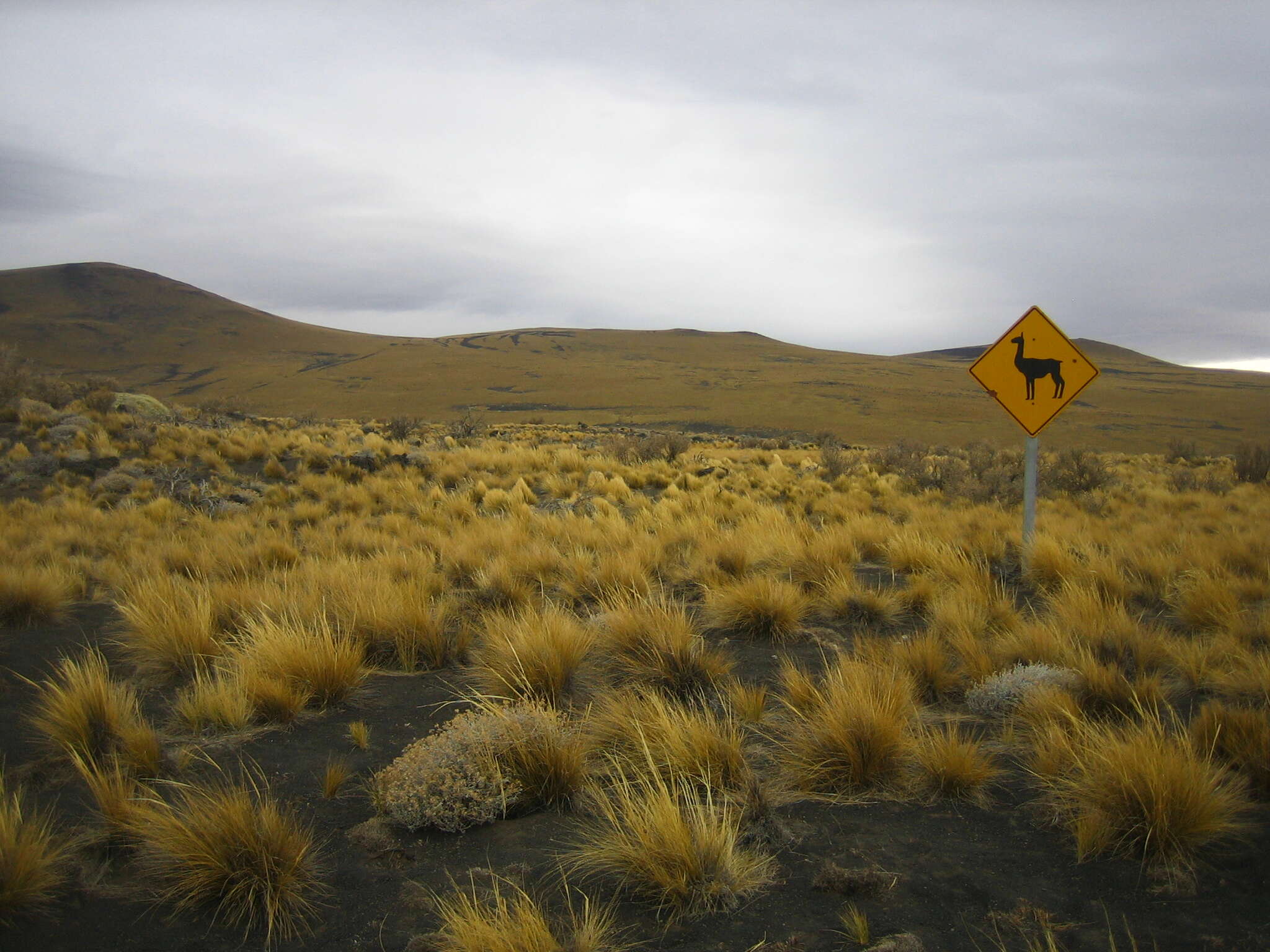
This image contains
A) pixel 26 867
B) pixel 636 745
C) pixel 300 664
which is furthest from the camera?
pixel 300 664

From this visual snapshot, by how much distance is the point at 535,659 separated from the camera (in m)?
4.66

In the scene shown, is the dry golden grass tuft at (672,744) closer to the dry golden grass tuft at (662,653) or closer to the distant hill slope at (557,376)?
the dry golden grass tuft at (662,653)

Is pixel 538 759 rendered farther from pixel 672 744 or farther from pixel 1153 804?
pixel 1153 804

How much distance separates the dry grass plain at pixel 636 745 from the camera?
2.63m

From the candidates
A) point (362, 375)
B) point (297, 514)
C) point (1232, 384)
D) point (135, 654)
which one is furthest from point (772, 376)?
point (135, 654)

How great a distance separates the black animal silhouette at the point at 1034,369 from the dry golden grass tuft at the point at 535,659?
16.8ft

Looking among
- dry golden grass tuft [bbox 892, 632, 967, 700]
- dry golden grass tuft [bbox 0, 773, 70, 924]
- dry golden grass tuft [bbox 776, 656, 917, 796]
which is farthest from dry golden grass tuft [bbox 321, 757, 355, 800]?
dry golden grass tuft [bbox 892, 632, 967, 700]

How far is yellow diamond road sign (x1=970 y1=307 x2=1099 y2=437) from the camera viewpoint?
7156mm

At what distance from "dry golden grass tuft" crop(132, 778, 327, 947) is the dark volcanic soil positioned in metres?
0.07

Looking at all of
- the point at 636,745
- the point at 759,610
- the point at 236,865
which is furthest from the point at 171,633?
the point at 759,610

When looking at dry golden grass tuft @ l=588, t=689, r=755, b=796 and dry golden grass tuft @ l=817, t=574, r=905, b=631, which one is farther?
dry golden grass tuft @ l=817, t=574, r=905, b=631

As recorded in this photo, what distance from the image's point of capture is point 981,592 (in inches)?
251

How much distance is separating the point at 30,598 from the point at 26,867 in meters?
4.68

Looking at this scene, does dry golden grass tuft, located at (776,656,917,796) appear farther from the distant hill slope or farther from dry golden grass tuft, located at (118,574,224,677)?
the distant hill slope
